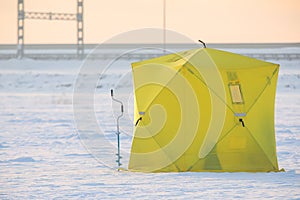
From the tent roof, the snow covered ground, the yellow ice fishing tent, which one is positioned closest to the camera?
the snow covered ground

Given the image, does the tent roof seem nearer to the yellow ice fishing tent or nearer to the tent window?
the yellow ice fishing tent

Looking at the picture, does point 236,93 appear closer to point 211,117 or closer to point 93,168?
point 211,117

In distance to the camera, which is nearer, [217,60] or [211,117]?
[211,117]

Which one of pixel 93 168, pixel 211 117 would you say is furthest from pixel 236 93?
pixel 93 168

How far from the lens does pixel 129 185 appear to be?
11.3m

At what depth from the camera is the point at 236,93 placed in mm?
12352

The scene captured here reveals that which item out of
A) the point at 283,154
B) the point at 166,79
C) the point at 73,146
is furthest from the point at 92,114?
the point at 166,79

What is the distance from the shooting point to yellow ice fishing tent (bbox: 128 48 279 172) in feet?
40.2

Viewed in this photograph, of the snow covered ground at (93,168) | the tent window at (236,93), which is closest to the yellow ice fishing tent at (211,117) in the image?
the tent window at (236,93)

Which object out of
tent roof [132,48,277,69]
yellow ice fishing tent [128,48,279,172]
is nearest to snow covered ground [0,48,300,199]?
yellow ice fishing tent [128,48,279,172]

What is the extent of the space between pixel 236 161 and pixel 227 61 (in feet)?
4.96

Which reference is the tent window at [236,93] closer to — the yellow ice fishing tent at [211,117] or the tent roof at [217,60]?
the yellow ice fishing tent at [211,117]

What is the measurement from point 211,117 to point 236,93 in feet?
1.73

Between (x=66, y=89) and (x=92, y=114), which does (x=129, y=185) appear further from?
(x=66, y=89)
